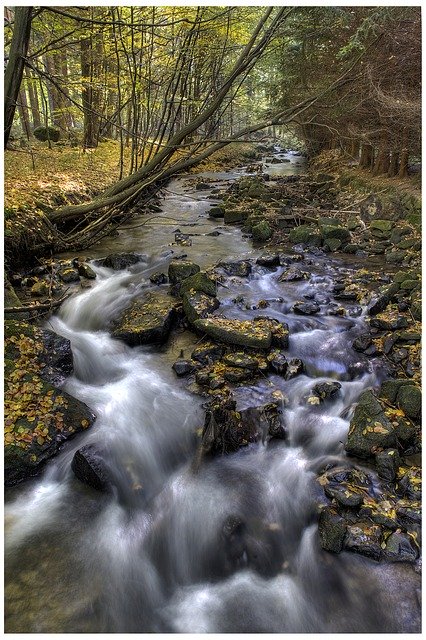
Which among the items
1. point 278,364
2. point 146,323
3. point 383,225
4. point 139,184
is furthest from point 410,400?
point 383,225

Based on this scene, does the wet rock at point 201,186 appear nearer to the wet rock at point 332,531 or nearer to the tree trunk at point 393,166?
the tree trunk at point 393,166

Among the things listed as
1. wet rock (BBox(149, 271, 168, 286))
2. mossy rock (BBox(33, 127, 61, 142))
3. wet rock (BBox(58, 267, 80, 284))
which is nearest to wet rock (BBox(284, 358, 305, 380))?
wet rock (BBox(149, 271, 168, 286))

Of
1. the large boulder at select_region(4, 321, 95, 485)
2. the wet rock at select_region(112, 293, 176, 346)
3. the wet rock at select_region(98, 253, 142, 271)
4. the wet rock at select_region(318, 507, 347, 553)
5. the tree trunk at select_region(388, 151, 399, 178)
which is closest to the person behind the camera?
the wet rock at select_region(318, 507, 347, 553)

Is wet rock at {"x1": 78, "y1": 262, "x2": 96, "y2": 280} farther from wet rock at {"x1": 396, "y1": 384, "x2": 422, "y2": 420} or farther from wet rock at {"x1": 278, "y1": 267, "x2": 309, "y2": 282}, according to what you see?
wet rock at {"x1": 396, "y1": 384, "x2": 422, "y2": 420}

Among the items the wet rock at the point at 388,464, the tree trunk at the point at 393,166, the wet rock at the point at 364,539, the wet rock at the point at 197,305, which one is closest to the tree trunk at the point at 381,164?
the tree trunk at the point at 393,166

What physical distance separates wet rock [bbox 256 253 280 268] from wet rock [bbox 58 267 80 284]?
427cm

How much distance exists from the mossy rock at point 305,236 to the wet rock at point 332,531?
28.7 ft

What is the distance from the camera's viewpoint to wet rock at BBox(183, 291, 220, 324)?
6.96 meters

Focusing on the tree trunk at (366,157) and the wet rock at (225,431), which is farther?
the tree trunk at (366,157)

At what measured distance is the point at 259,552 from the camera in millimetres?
4023

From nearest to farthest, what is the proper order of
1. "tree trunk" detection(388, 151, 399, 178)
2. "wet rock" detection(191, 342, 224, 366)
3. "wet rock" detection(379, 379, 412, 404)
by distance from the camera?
"wet rock" detection(379, 379, 412, 404) < "wet rock" detection(191, 342, 224, 366) < "tree trunk" detection(388, 151, 399, 178)

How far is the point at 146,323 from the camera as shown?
6.95 metres

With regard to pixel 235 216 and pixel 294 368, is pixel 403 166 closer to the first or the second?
pixel 235 216

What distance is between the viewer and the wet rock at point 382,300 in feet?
24.3
